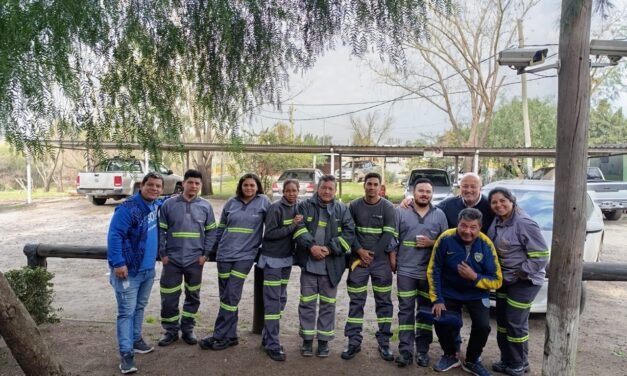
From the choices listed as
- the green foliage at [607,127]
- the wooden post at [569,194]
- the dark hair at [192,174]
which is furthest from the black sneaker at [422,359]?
the green foliage at [607,127]

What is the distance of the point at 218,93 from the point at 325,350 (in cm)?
256

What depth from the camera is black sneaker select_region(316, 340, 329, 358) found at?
13.9 ft

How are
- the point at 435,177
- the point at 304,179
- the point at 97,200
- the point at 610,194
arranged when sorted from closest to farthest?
1. the point at 610,194
2. the point at 304,179
3. the point at 435,177
4. the point at 97,200

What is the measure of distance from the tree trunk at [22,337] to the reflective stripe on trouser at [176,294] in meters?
1.26

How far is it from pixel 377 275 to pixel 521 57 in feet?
6.91

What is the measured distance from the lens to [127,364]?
3904 millimetres

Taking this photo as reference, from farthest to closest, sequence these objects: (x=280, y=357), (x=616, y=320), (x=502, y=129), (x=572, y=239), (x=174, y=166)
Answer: (x=502, y=129) < (x=616, y=320) < (x=280, y=357) < (x=572, y=239) < (x=174, y=166)

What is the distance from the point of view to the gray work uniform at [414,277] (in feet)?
13.6

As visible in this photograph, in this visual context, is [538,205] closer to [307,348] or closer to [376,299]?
[376,299]

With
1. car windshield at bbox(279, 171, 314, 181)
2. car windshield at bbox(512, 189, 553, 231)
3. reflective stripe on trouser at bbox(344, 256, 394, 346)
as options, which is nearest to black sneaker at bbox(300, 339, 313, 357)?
reflective stripe on trouser at bbox(344, 256, 394, 346)

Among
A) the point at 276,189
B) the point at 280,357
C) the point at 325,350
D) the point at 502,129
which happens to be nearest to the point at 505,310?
the point at 325,350

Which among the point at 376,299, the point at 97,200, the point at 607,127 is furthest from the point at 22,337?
the point at 607,127

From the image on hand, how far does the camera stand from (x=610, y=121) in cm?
3719

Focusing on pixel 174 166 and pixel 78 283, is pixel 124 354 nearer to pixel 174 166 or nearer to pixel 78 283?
pixel 174 166
